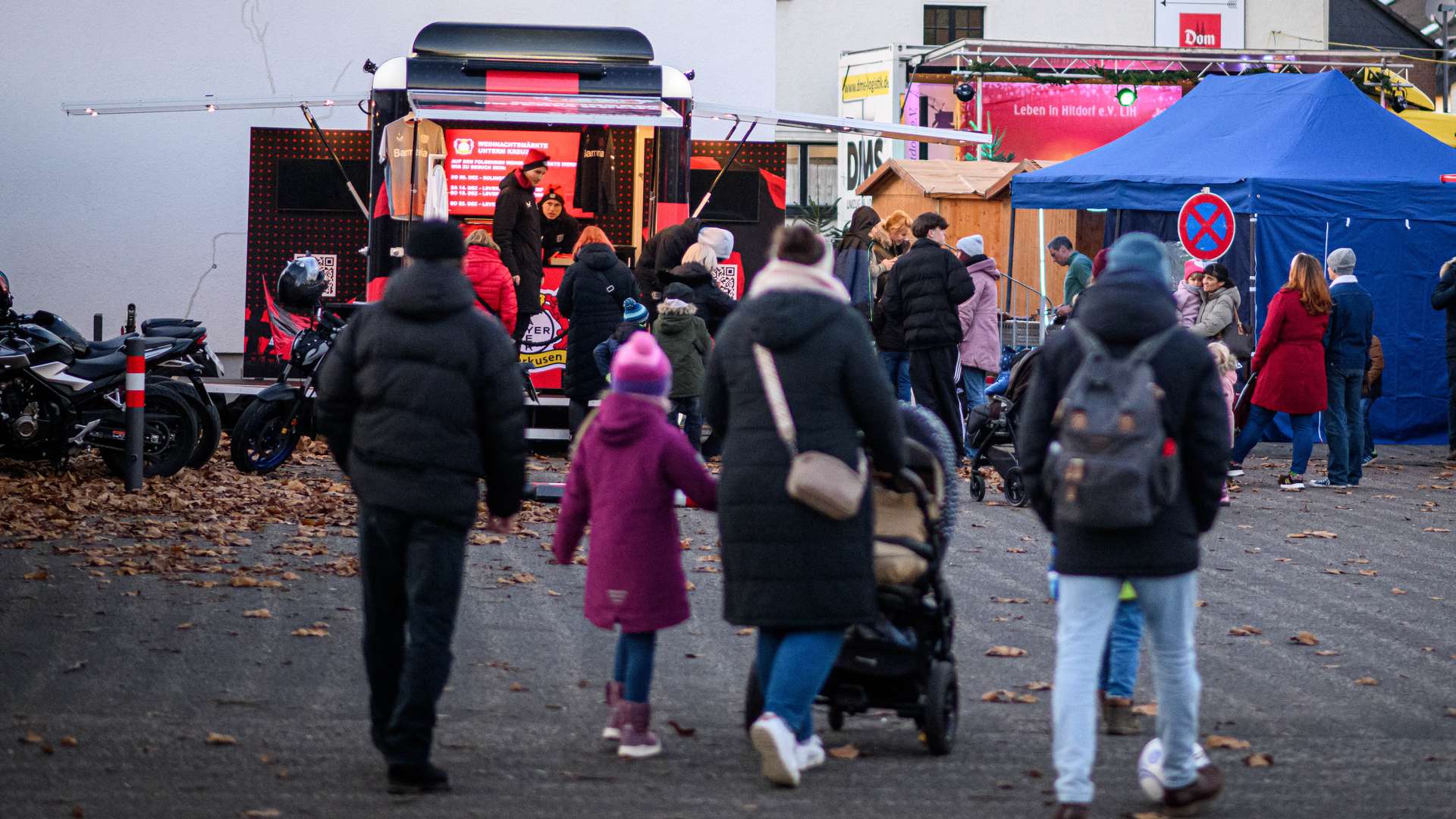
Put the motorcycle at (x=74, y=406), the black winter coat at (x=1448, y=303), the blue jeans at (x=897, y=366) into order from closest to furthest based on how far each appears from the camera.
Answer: the motorcycle at (x=74, y=406), the blue jeans at (x=897, y=366), the black winter coat at (x=1448, y=303)

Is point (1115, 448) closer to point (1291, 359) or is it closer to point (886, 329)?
point (886, 329)

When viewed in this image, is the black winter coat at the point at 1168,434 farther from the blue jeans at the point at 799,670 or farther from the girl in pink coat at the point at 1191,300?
the girl in pink coat at the point at 1191,300

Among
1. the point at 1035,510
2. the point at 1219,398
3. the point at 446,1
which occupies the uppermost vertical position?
the point at 446,1

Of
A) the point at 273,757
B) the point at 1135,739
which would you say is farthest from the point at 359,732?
the point at 1135,739

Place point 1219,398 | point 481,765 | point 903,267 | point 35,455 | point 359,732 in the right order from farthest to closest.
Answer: point 903,267, point 35,455, point 359,732, point 481,765, point 1219,398

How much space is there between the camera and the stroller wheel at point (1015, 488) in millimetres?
12695

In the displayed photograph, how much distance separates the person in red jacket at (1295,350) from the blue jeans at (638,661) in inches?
376

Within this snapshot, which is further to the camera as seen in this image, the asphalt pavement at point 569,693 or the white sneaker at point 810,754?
the white sneaker at point 810,754

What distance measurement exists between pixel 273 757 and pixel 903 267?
9102 mm

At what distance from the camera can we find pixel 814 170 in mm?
48594

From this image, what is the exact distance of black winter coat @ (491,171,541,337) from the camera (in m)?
15.5

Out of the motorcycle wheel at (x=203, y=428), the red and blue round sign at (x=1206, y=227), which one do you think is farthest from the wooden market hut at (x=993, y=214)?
the motorcycle wheel at (x=203, y=428)

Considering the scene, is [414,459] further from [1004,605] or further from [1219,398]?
[1004,605]

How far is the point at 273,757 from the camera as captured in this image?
5.79m
